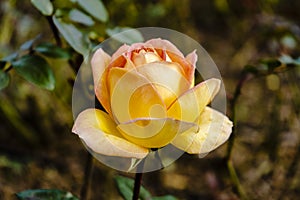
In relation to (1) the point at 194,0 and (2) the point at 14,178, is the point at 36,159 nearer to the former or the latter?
(2) the point at 14,178

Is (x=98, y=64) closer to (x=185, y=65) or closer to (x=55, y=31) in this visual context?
(x=185, y=65)

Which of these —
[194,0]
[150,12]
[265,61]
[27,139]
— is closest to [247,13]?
[194,0]

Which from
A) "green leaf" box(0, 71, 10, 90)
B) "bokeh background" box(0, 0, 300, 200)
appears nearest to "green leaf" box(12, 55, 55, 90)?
"green leaf" box(0, 71, 10, 90)

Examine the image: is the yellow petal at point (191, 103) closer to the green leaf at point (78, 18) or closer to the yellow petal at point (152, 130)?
the yellow petal at point (152, 130)

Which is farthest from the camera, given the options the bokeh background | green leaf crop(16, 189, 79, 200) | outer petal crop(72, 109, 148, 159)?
the bokeh background

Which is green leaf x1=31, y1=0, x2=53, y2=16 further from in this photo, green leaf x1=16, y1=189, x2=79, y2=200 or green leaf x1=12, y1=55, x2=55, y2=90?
green leaf x1=16, y1=189, x2=79, y2=200

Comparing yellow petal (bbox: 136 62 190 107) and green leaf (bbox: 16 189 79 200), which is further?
green leaf (bbox: 16 189 79 200)

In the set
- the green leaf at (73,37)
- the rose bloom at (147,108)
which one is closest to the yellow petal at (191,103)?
the rose bloom at (147,108)
